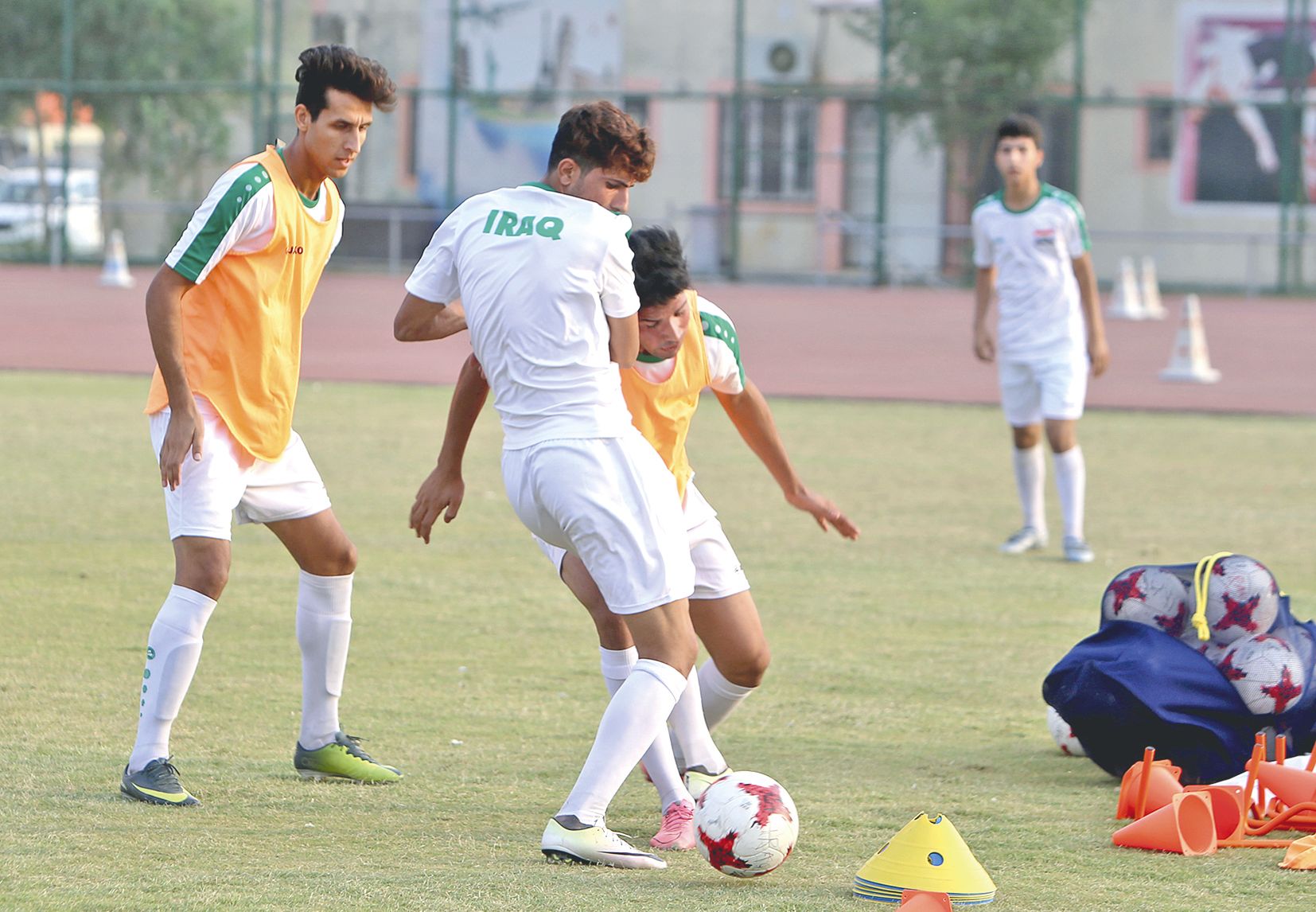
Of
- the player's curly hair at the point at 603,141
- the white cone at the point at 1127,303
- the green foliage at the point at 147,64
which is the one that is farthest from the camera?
the green foliage at the point at 147,64

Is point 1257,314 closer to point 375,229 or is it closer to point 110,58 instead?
point 375,229

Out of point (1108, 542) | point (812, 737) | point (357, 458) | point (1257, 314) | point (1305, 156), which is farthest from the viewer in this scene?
point (1305, 156)

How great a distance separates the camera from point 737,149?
106ft

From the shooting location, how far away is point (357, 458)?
1201 cm

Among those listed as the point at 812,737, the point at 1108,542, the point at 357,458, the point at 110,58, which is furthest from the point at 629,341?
the point at 110,58

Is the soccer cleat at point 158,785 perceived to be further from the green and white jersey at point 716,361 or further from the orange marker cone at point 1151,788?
the orange marker cone at point 1151,788

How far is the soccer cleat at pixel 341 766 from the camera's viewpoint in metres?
5.10

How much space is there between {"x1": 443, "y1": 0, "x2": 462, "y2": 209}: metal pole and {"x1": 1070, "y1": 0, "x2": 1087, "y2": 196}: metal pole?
10645 millimetres

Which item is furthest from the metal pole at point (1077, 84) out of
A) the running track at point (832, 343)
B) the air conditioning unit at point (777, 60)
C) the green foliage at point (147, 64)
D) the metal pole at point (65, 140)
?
the metal pole at point (65, 140)

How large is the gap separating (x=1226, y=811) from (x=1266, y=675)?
2.14 feet

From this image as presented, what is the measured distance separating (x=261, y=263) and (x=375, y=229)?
1136 inches

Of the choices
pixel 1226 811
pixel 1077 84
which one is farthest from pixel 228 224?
pixel 1077 84

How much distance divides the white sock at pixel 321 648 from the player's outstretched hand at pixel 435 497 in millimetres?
632

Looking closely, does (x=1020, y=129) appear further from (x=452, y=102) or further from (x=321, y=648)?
(x=452, y=102)
